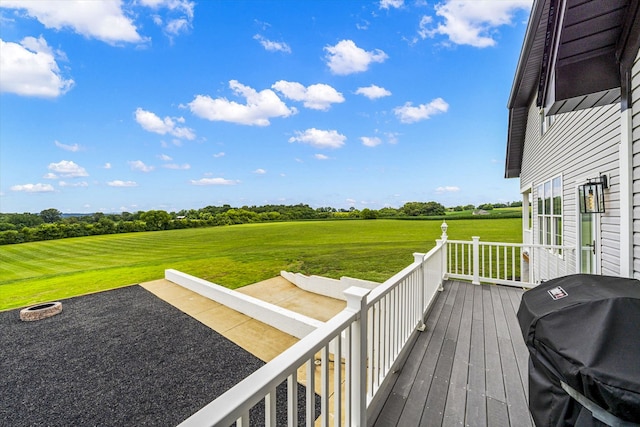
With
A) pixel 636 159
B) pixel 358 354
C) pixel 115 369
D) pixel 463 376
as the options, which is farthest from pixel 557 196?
pixel 115 369

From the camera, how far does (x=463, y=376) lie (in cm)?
237

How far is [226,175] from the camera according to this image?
27547 millimetres

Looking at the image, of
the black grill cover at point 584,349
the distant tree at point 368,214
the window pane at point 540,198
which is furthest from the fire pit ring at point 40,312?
the distant tree at point 368,214

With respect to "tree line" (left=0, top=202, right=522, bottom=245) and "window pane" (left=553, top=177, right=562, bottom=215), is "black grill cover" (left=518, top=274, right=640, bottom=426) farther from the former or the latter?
"tree line" (left=0, top=202, right=522, bottom=245)

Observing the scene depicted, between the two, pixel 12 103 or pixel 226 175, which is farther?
pixel 226 175

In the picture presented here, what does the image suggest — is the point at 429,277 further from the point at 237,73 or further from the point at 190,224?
the point at 190,224

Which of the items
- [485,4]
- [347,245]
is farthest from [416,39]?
[347,245]

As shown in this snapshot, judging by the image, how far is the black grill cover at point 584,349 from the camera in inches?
33.6

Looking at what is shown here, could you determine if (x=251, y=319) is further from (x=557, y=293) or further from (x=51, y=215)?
(x=51, y=215)

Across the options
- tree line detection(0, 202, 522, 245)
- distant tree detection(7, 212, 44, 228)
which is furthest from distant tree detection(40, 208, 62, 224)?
distant tree detection(7, 212, 44, 228)

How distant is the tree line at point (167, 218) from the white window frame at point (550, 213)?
16556 mm

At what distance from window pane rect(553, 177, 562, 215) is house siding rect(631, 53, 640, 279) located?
3.60m

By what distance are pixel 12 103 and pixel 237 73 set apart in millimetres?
10099

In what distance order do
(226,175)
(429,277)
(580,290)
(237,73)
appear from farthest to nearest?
(226,175) → (237,73) → (429,277) → (580,290)
